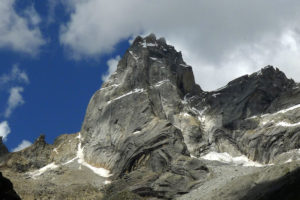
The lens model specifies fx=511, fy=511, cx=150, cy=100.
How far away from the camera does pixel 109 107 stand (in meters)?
191

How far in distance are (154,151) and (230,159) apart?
3047cm

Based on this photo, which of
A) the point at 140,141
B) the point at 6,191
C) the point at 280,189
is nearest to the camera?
the point at 6,191

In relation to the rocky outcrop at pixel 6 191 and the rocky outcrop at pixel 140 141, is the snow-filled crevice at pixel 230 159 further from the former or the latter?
the rocky outcrop at pixel 6 191

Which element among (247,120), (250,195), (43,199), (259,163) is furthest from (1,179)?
(247,120)

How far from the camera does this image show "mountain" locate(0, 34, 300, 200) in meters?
146

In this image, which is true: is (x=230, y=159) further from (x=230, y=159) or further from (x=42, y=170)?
(x=42, y=170)

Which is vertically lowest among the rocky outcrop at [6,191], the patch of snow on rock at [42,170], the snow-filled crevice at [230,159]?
the rocky outcrop at [6,191]

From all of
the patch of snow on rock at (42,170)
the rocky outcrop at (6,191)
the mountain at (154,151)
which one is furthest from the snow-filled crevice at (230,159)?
the rocky outcrop at (6,191)

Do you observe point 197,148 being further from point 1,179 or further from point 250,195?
point 1,179

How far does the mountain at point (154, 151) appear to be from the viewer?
480ft

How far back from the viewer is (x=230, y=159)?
581 feet

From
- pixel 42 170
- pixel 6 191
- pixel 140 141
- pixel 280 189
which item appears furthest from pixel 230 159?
pixel 6 191

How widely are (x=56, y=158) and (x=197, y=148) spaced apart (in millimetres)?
51442

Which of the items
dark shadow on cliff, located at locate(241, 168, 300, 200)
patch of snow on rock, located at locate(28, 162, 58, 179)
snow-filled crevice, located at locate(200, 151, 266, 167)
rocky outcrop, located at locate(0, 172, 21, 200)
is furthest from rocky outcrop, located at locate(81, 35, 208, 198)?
rocky outcrop, located at locate(0, 172, 21, 200)
